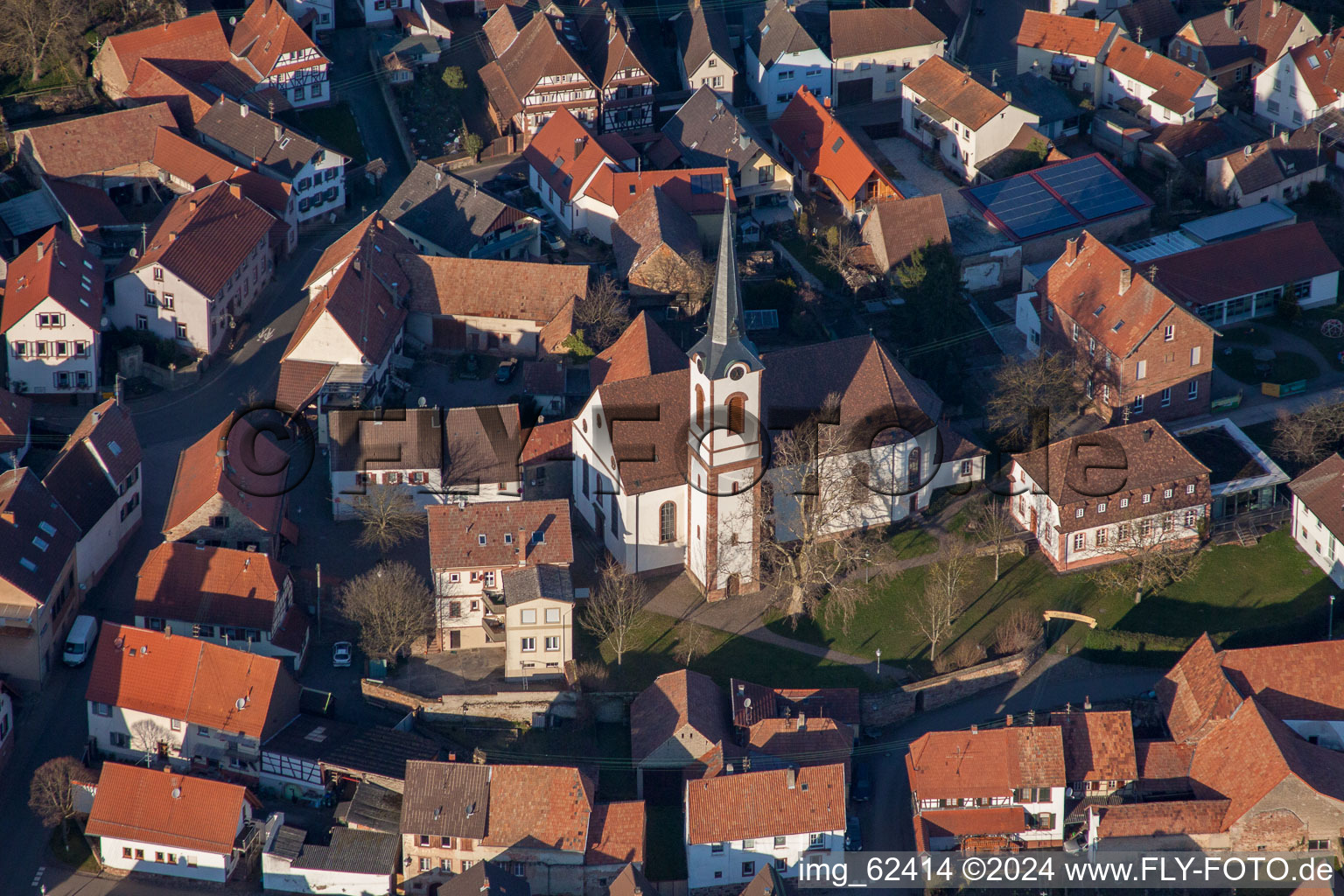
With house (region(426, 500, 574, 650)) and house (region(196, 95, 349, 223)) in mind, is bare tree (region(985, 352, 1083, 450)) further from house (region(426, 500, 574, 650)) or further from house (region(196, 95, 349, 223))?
house (region(196, 95, 349, 223))

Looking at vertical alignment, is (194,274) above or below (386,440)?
above

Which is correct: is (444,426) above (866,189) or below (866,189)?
below

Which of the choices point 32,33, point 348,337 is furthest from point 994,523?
point 32,33

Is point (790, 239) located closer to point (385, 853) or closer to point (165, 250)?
point (165, 250)

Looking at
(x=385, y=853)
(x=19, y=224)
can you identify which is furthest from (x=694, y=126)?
(x=385, y=853)

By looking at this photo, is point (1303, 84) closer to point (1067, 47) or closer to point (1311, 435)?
point (1067, 47)

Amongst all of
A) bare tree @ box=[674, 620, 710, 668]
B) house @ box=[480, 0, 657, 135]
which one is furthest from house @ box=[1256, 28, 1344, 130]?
bare tree @ box=[674, 620, 710, 668]

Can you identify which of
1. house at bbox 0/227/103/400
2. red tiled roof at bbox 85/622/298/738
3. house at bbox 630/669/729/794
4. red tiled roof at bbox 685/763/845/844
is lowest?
red tiled roof at bbox 685/763/845/844
